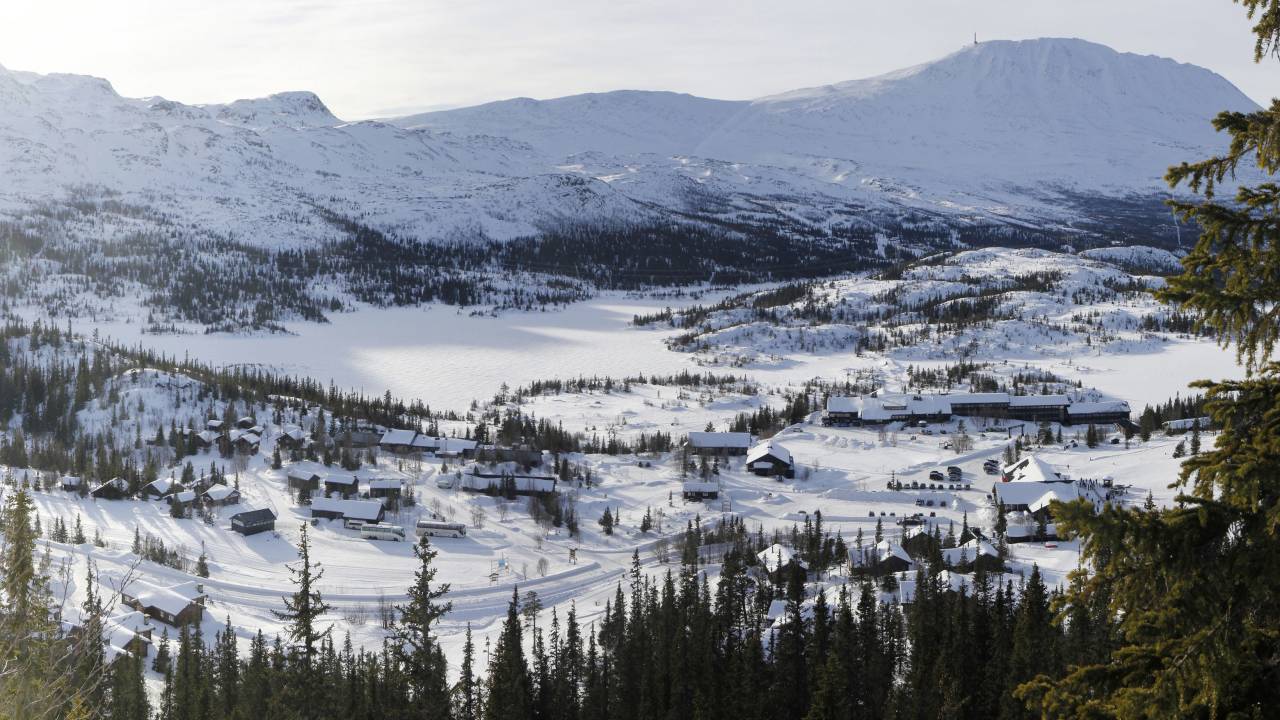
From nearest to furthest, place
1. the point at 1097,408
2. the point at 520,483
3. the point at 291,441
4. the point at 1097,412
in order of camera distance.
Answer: the point at 520,483
the point at 291,441
the point at 1097,412
the point at 1097,408

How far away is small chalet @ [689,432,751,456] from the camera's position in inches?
3789

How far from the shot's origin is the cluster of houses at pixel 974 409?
355 ft

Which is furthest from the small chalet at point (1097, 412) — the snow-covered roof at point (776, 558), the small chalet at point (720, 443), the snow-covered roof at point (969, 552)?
the snow-covered roof at point (776, 558)

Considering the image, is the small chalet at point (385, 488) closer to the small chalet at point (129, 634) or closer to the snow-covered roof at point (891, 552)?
the small chalet at point (129, 634)

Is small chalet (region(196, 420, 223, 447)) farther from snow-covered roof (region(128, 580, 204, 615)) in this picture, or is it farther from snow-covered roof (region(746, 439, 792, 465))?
snow-covered roof (region(746, 439, 792, 465))

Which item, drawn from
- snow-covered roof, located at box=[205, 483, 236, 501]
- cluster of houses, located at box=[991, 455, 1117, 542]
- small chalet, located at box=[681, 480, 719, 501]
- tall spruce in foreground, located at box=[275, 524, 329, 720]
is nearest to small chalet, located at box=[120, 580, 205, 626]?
snow-covered roof, located at box=[205, 483, 236, 501]

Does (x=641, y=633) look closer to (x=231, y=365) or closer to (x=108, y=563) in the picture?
(x=108, y=563)

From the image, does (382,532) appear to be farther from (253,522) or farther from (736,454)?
(736,454)

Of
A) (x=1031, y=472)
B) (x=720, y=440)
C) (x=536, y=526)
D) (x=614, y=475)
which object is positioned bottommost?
(x=536, y=526)

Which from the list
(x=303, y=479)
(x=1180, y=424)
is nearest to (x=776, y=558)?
(x=303, y=479)

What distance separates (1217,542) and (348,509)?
73342 mm

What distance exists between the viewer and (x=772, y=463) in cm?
8862

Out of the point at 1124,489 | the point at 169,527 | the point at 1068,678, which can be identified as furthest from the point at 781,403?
the point at 1068,678

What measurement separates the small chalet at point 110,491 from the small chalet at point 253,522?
1530 cm
